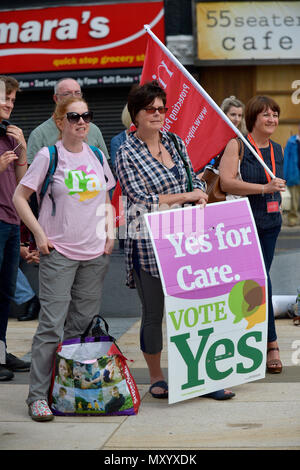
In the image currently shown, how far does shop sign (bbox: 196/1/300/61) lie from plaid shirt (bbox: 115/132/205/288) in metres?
11.5

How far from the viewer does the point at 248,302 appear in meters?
4.79

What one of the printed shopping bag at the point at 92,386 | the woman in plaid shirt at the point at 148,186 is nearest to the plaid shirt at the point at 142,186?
the woman in plaid shirt at the point at 148,186

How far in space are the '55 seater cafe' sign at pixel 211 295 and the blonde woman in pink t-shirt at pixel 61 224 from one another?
41 cm

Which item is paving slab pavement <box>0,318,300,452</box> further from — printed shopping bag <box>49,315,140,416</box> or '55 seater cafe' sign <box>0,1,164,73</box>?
'55 seater cafe' sign <box>0,1,164,73</box>

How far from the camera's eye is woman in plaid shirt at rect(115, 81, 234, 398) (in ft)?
15.1

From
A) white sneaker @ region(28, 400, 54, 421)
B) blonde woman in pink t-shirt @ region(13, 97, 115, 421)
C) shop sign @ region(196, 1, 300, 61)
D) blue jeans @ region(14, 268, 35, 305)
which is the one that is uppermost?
shop sign @ region(196, 1, 300, 61)

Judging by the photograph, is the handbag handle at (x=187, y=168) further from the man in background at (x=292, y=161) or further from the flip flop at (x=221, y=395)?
the man in background at (x=292, y=161)

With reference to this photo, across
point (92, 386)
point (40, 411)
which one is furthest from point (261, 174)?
point (40, 411)

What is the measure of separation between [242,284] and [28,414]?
1440mm

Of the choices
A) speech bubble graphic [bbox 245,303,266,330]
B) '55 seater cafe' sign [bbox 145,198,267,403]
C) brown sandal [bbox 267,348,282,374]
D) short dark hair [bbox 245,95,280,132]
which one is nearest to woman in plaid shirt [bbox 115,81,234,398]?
'55 seater cafe' sign [bbox 145,198,267,403]

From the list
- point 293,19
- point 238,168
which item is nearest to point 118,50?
point 293,19

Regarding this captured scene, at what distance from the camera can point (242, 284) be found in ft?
15.6

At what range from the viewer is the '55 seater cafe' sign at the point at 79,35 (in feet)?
52.7

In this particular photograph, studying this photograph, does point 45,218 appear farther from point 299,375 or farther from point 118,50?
point 118,50
